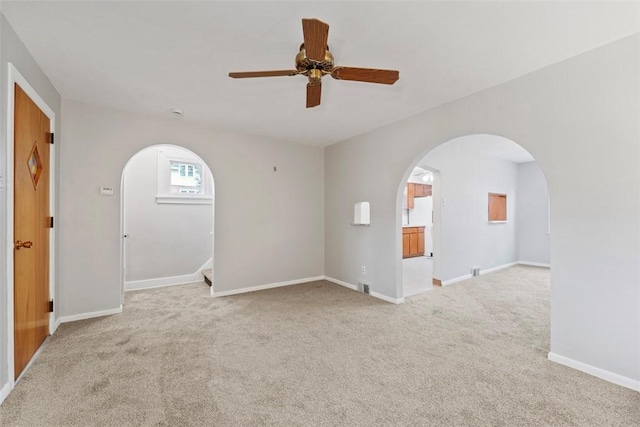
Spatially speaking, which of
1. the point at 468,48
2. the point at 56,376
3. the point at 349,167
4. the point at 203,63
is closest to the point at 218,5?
the point at 203,63

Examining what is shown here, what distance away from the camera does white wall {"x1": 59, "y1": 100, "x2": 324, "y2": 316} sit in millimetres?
3215

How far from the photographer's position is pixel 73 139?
321 centimetres

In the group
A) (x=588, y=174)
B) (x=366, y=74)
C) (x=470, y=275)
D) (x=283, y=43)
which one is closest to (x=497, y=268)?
(x=470, y=275)

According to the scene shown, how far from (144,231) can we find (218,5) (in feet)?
13.4

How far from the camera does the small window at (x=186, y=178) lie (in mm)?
5062

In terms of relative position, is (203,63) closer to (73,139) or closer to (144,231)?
(73,139)

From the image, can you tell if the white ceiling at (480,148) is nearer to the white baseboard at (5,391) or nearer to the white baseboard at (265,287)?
the white baseboard at (265,287)

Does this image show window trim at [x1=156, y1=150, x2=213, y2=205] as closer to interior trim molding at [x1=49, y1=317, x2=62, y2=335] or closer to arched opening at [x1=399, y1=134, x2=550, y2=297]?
interior trim molding at [x1=49, y1=317, x2=62, y2=335]

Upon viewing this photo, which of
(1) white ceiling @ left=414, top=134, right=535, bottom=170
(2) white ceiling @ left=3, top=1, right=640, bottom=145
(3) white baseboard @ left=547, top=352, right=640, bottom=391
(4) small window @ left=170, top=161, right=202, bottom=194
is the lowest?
(3) white baseboard @ left=547, top=352, right=640, bottom=391

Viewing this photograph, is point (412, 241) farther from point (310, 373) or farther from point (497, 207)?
point (310, 373)

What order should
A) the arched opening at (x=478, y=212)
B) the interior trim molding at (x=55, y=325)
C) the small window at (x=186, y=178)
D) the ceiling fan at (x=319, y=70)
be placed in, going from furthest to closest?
the small window at (x=186, y=178)
the arched opening at (x=478, y=212)
the interior trim molding at (x=55, y=325)
the ceiling fan at (x=319, y=70)

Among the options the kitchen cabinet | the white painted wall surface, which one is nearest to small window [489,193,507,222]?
the white painted wall surface

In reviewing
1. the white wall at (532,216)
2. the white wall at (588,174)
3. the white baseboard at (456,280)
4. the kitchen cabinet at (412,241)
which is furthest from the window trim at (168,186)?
the white wall at (532,216)

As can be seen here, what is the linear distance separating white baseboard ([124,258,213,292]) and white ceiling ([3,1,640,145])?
9.16 ft
